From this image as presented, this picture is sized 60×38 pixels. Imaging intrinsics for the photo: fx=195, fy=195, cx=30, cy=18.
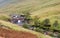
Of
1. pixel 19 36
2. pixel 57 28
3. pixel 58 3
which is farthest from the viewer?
pixel 58 3

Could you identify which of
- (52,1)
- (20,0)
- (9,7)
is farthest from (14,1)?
(52,1)

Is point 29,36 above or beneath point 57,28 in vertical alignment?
above

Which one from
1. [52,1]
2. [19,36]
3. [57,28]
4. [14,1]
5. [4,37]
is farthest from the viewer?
[14,1]

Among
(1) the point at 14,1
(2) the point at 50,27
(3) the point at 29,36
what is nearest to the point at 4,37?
(3) the point at 29,36

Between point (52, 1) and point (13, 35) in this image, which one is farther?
point (52, 1)

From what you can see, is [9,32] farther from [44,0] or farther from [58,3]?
[44,0]

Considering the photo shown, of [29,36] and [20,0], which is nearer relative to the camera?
[29,36]

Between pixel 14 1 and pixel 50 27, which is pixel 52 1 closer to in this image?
pixel 14 1

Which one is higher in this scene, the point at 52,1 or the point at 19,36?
the point at 19,36

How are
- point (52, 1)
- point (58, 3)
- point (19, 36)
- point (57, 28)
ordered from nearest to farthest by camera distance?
point (19, 36) < point (57, 28) < point (58, 3) < point (52, 1)
